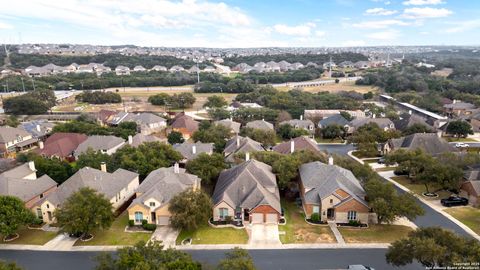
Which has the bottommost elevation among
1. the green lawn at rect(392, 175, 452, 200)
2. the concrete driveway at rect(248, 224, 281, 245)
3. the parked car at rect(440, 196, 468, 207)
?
the green lawn at rect(392, 175, 452, 200)

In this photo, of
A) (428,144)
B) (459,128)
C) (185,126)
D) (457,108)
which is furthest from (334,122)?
(457,108)

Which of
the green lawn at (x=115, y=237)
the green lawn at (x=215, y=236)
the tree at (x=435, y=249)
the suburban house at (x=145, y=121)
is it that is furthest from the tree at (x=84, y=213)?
the suburban house at (x=145, y=121)

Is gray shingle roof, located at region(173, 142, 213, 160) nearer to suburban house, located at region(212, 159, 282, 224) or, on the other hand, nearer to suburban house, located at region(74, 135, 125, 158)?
suburban house, located at region(74, 135, 125, 158)

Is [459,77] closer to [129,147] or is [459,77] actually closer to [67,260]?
[129,147]

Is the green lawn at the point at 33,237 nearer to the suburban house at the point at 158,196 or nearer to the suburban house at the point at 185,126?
the suburban house at the point at 158,196

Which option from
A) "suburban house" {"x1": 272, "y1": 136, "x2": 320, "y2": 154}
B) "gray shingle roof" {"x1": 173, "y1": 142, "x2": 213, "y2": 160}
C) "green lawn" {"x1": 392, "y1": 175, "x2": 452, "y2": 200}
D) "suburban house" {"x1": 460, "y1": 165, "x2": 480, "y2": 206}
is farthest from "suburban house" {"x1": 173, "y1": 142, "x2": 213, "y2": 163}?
"suburban house" {"x1": 460, "y1": 165, "x2": 480, "y2": 206}

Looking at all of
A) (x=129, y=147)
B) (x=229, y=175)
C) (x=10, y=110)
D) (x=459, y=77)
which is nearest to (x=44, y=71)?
(x=10, y=110)
